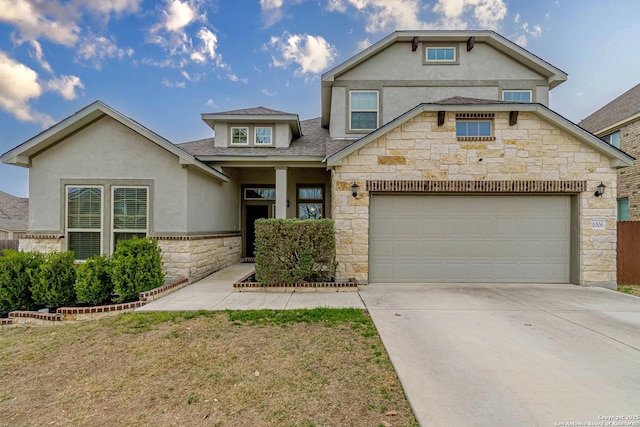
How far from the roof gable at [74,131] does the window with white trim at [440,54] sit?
8.66m

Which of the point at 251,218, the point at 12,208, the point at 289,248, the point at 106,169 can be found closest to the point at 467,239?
the point at 289,248

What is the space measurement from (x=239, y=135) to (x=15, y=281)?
25.0 ft

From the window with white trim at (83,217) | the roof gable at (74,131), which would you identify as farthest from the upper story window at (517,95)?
the window with white trim at (83,217)

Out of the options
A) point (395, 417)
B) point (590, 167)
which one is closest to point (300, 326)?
point (395, 417)

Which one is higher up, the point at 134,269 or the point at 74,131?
the point at 74,131

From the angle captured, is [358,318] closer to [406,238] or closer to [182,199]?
[406,238]

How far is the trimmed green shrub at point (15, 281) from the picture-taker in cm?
592

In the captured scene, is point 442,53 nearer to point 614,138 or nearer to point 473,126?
point 473,126

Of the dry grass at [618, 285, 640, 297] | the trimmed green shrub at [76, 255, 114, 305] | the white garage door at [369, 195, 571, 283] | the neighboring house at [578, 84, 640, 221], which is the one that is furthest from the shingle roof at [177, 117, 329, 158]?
the neighboring house at [578, 84, 640, 221]

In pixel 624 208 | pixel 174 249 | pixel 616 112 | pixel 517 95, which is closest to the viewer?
pixel 174 249

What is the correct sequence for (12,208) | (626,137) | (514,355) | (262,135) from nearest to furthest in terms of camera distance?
(514,355)
(262,135)
(626,137)
(12,208)

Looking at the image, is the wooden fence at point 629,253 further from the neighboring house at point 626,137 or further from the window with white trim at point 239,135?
the window with white trim at point 239,135

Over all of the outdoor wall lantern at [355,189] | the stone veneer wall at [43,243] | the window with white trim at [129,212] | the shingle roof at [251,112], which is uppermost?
the shingle roof at [251,112]

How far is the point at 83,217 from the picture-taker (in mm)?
8000
